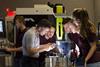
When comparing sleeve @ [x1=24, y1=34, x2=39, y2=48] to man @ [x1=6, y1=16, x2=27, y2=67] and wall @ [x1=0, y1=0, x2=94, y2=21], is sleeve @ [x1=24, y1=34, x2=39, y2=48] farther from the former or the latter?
wall @ [x1=0, y1=0, x2=94, y2=21]

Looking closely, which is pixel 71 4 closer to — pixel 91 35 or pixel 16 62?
pixel 91 35

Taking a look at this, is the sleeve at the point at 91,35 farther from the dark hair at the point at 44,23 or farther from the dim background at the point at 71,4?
the dim background at the point at 71,4

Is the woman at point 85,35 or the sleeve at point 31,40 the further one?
the woman at point 85,35

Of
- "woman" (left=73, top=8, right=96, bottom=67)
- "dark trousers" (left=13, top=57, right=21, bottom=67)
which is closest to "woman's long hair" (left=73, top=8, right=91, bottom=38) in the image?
"woman" (left=73, top=8, right=96, bottom=67)

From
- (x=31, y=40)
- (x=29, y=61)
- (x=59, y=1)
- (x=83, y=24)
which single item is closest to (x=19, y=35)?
(x=31, y=40)

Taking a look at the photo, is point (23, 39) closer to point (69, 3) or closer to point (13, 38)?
point (13, 38)

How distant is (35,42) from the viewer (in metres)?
2.16

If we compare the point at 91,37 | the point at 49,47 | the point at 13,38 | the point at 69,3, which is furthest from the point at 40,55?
the point at 69,3

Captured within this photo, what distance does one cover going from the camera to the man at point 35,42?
7.04 feet

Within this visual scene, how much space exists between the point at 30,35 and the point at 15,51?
191 mm

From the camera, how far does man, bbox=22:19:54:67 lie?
2146mm

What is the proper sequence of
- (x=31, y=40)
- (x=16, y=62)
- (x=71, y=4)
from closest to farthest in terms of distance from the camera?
(x=31, y=40), (x=16, y=62), (x=71, y=4)

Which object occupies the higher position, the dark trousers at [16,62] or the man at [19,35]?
the man at [19,35]

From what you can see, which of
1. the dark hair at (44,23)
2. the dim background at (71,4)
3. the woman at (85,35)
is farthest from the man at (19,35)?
the dim background at (71,4)
